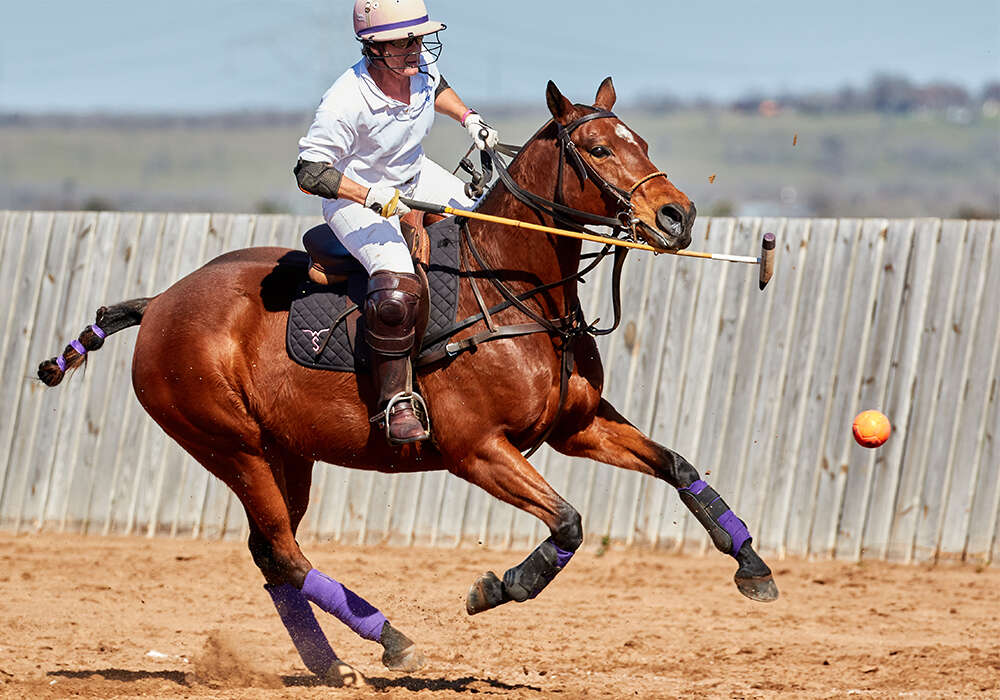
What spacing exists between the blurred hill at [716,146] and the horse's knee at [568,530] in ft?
293

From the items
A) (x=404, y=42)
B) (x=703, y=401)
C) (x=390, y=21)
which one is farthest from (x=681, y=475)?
(x=703, y=401)

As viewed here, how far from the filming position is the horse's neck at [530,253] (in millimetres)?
6023

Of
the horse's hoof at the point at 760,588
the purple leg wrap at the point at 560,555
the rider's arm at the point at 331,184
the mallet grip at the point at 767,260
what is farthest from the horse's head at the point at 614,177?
the horse's hoof at the point at 760,588

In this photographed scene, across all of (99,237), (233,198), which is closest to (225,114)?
(233,198)

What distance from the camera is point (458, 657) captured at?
7391mm

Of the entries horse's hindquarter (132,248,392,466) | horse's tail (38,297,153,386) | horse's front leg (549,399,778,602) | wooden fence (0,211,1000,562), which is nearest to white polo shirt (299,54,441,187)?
horse's hindquarter (132,248,392,466)

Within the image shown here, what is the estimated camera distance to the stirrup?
5.85 m

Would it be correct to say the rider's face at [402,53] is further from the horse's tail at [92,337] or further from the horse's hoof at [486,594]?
the horse's hoof at [486,594]

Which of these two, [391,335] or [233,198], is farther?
[233,198]

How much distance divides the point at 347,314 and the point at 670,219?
1.70 metres

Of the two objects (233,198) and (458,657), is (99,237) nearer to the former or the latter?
(458,657)

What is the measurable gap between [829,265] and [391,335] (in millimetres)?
5321

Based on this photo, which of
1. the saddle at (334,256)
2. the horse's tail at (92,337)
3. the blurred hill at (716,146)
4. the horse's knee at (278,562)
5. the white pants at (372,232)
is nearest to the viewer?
the white pants at (372,232)

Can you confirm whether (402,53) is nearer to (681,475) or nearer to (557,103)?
(557,103)
